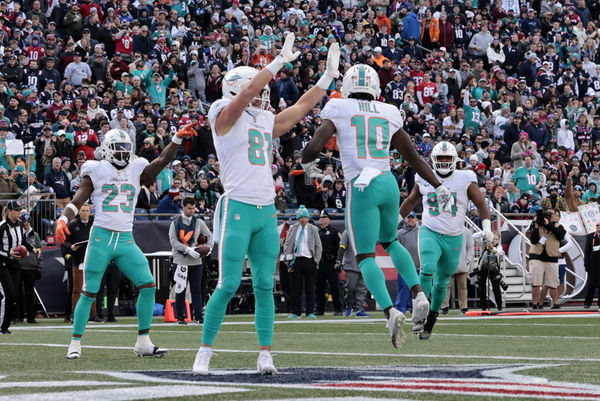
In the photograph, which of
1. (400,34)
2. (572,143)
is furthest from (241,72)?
(400,34)

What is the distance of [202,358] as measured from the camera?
6.78 meters

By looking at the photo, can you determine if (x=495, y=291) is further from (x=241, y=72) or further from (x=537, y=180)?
(x=241, y=72)

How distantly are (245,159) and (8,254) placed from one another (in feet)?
26.8

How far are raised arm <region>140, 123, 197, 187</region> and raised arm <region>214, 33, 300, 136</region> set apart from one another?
1.12 m

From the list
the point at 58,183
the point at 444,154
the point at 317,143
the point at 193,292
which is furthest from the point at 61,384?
the point at 58,183

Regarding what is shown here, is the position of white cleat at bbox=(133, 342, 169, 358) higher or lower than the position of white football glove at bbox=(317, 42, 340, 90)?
lower

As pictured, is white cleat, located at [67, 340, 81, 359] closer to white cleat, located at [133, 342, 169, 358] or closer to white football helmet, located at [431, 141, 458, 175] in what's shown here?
white cleat, located at [133, 342, 169, 358]

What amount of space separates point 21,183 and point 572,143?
14871 mm

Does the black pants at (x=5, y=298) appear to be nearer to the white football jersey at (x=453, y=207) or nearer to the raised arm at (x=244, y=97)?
the white football jersey at (x=453, y=207)

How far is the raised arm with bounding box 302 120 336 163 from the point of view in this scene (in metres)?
8.40

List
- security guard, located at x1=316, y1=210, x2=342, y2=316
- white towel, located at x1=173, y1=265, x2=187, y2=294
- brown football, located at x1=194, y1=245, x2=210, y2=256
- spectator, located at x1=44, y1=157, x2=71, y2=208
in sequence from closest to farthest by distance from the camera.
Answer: brown football, located at x1=194, y1=245, x2=210, y2=256 → white towel, located at x1=173, y1=265, x2=187, y2=294 → spectator, located at x1=44, y1=157, x2=71, y2=208 → security guard, located at x1=316, y1=210, x2=342, y2=316

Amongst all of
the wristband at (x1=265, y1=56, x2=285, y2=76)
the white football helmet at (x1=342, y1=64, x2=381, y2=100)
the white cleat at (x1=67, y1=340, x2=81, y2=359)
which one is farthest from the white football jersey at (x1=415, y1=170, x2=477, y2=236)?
the wristband at (x1=265, y1=56, x2=285, y2=76)

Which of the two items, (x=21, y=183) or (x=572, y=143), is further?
(x=572, y=143)

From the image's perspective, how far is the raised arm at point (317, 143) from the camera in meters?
8.40
